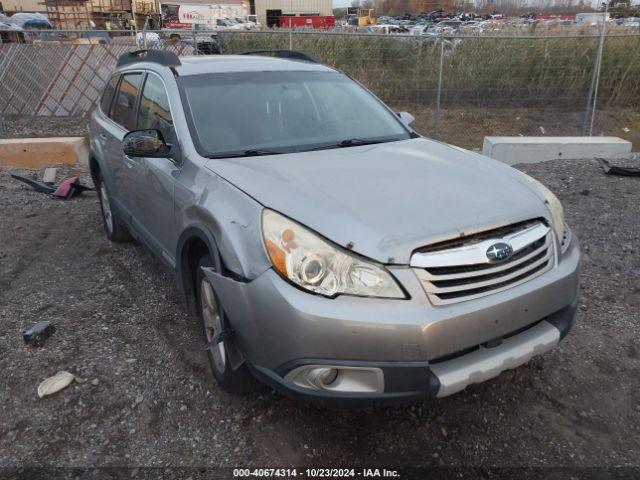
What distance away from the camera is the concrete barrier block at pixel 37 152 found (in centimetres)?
848

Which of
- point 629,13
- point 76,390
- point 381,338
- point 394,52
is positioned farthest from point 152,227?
point 629,13

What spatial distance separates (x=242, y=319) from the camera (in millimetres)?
2361

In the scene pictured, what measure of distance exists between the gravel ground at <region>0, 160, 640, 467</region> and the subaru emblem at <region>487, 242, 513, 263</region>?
93cm

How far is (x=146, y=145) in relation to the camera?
10.3 feet

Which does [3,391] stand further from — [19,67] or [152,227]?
[19,67]

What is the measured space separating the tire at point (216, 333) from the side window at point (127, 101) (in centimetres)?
175

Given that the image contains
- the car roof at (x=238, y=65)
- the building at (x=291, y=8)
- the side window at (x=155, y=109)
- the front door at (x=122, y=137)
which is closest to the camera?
the side window at (x=155, y=109)

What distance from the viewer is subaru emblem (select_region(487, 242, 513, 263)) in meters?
2.29

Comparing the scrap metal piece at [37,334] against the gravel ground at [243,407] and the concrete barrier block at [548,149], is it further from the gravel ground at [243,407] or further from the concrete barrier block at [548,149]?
the concrete barrier block at [548,149]

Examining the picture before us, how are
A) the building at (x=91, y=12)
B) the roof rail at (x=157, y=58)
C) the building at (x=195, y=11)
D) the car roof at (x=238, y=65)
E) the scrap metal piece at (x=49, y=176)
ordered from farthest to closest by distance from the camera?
the building at (x=195, y=11), the building at (x=91, y=12), the scrap metal piece at (x=49, y=176), the roof rail at (x=157, y=58), the car roof at (x=238, y=65)

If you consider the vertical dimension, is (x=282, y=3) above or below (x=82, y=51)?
above

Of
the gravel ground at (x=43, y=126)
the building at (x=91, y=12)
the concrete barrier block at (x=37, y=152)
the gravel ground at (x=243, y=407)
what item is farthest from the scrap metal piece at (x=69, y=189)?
the building at (x=91, y=12)

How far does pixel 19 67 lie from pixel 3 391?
38.4 ft

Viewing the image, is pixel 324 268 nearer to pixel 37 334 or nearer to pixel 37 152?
pixel 37 334
